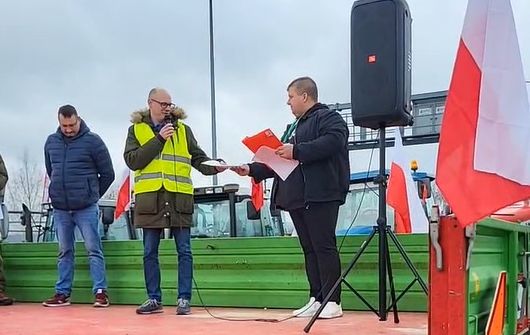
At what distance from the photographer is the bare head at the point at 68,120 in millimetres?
4594

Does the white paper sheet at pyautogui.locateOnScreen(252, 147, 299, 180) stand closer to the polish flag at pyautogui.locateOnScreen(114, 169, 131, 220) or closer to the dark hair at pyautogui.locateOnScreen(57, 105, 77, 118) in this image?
the dark hair at pyautogui.locateOnScreen(57, 105, 77, 118)

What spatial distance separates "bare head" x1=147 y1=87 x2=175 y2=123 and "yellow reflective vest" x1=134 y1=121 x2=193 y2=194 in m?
0.09

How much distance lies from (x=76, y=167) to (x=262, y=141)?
5.49 feet

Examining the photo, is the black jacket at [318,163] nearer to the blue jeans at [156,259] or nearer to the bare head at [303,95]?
the bare head at [303,95]

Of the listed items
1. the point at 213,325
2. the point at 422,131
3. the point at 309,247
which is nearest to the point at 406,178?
the point at 309,247

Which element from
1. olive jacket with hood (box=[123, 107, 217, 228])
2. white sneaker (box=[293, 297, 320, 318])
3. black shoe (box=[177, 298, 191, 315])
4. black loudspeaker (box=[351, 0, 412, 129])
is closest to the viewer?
black loudspeaker (box=[351, 0, 412, 129])

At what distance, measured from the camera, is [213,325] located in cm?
321

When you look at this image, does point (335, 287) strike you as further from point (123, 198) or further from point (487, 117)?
point (123, 198)

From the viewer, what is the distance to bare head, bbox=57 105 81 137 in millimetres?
4594

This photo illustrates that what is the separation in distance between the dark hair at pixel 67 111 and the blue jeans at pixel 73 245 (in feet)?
2.11

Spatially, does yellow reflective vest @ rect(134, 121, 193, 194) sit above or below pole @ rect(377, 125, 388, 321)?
above

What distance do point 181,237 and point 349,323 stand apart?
1.22 metres

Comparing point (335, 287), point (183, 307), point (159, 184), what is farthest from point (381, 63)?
point (183, 307)

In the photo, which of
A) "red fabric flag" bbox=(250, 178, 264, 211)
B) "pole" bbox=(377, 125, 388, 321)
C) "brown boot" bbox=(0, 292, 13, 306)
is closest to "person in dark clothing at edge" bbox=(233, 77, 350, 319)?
"pole" bbox=(377, 125, 388, 321)
